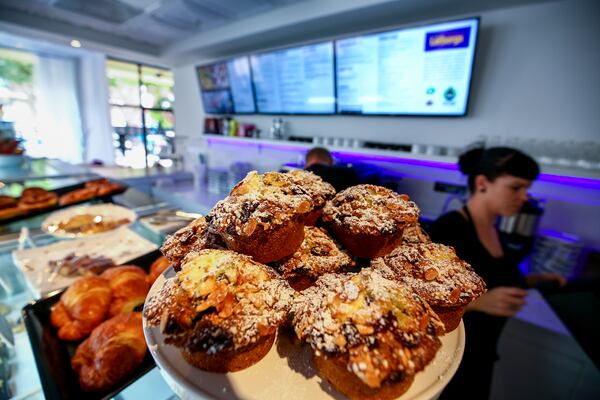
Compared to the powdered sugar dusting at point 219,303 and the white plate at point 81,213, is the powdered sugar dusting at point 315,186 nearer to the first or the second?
the powdered sugar dusting at point 219,303

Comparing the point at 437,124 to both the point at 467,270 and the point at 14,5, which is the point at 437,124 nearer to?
the point at 467,270

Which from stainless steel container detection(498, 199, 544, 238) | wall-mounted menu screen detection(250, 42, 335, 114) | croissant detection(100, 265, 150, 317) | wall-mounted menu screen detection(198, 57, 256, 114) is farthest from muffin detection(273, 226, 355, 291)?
wall-mounted menu screen detection(198, 57, 256, 114)

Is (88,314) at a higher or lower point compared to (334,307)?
lower

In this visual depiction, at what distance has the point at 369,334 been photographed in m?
Answer: 0.57

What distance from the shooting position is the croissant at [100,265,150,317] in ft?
4.26

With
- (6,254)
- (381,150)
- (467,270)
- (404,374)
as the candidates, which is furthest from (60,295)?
(381,150)

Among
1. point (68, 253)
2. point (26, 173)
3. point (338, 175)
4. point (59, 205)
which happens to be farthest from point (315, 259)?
point (26, 173)

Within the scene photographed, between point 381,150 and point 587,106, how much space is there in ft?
5.49

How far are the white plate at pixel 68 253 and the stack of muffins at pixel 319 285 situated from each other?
1.16 m

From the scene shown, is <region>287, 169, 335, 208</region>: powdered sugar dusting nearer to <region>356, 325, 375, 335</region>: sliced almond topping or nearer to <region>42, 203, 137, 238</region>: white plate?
<region>356, 325, 375, 335</region>: sliced almond topping

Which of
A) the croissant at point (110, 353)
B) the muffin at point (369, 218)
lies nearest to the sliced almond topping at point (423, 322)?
the muffin at point (369, 218)

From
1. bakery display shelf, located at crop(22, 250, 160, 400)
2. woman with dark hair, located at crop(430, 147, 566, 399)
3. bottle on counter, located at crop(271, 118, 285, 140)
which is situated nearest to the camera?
bakery display shelf, located at crop(22, 250, 160, 400)

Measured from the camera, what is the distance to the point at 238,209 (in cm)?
72

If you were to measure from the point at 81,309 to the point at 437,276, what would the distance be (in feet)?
4.59
